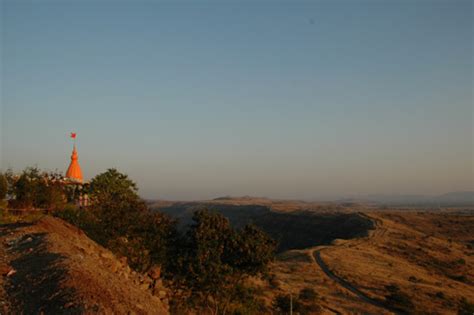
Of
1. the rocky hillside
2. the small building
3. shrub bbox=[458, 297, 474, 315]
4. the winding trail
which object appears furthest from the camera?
the small building

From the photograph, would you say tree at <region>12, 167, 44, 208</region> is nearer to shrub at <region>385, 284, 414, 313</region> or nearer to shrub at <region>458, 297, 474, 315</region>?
shrub at <region>385, 284, 414, 313</region>

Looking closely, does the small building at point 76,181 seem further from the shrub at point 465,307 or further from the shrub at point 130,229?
the shrub at point 465,307

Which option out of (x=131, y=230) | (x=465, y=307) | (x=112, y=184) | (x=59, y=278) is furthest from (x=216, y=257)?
(x=465, y=307)

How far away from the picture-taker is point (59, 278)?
38.0ft

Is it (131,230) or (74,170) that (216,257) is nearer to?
(131,230)

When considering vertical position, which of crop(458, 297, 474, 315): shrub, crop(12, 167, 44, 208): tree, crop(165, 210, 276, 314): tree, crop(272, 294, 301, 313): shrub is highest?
crop(12, 167, 44, 208): tree

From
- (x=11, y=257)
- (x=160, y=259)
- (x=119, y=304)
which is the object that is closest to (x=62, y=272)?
(x=119, y=304)

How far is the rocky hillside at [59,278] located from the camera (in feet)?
33.2

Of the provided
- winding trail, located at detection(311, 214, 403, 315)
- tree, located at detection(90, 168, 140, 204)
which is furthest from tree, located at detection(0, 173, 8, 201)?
winding trail, located at detection(311, 214, 403, 315)

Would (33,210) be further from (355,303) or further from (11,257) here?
(355,303)

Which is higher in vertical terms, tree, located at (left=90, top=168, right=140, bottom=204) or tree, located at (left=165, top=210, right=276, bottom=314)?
tree, located at (left=90, top=168, right=140, bottom=204)

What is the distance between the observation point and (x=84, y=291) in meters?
10.7

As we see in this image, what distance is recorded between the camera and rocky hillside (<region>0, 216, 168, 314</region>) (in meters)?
10.1

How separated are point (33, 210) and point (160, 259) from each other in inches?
446
